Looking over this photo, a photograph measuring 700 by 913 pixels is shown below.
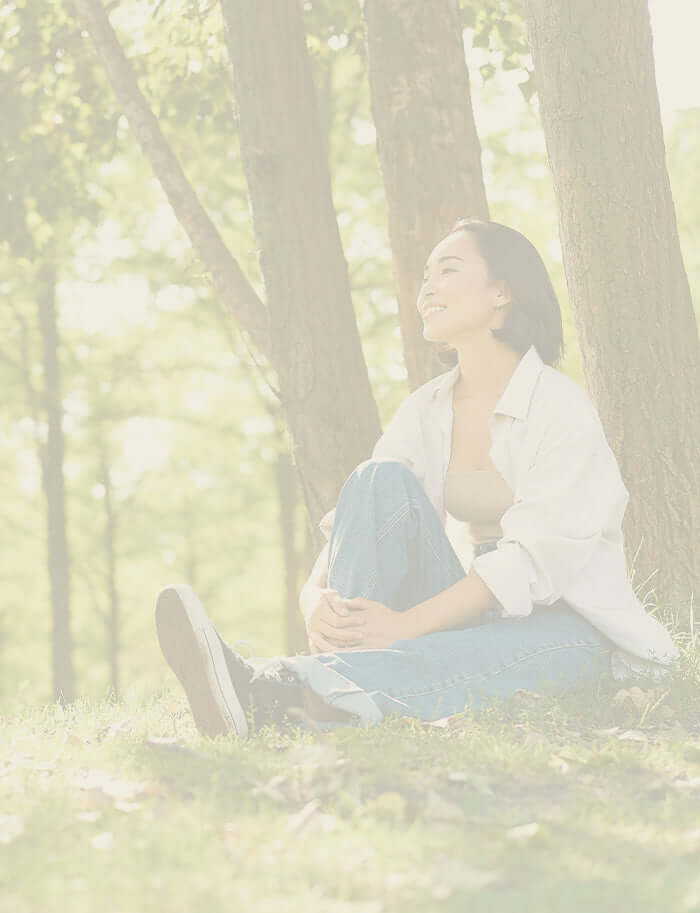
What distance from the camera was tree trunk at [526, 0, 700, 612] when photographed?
5297 millimetres

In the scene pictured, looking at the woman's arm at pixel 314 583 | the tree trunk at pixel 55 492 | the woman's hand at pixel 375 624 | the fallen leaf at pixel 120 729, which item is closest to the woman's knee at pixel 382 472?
the woman's arm at pixel 314 583

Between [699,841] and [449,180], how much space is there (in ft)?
13.9

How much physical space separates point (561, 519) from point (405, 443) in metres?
A: 0.83

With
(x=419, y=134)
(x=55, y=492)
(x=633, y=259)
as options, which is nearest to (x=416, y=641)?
(x=633, y=259)

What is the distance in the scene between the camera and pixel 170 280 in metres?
15.8

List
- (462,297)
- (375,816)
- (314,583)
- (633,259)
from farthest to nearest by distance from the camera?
(633,259) → (462,297) → (314,583) → (375,816)

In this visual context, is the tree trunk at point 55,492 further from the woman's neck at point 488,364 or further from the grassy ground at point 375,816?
the grassy ground at point 375,816

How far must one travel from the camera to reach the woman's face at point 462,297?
4566 millimetres

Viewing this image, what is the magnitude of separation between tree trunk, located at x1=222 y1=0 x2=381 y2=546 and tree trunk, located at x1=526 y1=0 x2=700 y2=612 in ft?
4.37

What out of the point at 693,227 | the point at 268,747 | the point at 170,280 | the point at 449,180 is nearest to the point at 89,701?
the point at 268,747

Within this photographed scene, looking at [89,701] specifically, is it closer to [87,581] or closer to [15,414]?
[15,414]

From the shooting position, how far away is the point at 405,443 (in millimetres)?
4703

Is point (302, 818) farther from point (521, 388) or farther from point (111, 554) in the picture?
point (111, 554)

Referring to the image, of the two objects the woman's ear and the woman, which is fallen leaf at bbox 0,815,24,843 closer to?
the woman
